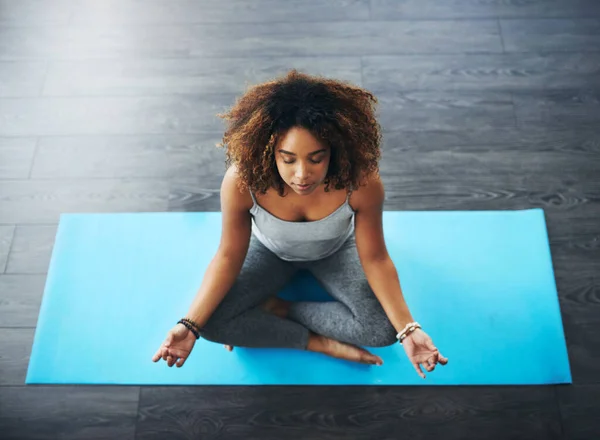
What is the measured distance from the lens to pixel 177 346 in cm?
140

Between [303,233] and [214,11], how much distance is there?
1.55 metres

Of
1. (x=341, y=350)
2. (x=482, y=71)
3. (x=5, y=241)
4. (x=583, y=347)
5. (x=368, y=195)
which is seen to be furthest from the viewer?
(x=482, y=71)

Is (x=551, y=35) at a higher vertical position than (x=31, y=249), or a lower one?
higher

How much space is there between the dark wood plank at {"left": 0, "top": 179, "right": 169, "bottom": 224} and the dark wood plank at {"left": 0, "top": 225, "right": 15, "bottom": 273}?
3cm

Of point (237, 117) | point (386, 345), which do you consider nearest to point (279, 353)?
point (386, 345)

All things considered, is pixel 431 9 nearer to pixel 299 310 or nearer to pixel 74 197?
pixel 299 310

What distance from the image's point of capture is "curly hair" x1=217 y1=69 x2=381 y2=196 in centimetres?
115

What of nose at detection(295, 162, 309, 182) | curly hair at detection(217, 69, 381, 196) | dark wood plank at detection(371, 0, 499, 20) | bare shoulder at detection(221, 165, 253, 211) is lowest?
bare shoulder at detection(221, 165, 253, 211)

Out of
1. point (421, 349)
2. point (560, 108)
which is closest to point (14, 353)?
point (421, 349)

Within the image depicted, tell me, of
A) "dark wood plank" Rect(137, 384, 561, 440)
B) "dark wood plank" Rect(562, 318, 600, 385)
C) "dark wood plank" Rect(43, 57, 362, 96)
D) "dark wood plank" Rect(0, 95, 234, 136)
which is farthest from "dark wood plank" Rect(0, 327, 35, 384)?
"dark wood plank" Rect(562, 318, 600, 385)

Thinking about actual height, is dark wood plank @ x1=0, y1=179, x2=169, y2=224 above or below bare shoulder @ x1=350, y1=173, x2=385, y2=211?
below

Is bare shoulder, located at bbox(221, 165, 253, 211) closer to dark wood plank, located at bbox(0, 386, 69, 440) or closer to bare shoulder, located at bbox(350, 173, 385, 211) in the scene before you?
bare shoulder, located at bbox(350, 173, 385, 211)

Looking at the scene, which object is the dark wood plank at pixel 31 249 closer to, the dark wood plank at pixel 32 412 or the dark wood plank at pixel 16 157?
the dark wood plank at pixel 16 157

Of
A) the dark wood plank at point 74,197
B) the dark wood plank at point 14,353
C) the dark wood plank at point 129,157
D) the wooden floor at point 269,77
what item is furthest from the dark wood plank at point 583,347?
the dark wood plank at point 14,353
